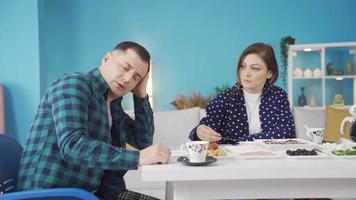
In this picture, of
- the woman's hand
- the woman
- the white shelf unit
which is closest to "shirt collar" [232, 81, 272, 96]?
the woman

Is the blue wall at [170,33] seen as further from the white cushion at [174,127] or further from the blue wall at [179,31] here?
the white cushion at [174,127]

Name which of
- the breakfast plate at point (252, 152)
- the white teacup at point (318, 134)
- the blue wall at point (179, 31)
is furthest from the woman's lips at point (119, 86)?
the blue wall at point (179, 31)

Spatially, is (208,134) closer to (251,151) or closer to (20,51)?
(251,151)

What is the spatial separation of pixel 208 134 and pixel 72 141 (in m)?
0.69

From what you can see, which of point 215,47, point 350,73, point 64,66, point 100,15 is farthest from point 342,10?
point 64,66

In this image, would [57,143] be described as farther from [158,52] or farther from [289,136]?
[158,52]

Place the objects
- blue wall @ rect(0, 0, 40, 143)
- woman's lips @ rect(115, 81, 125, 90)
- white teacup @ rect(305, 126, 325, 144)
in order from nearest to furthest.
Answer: woman's lips @ rect(115, 81, 125, 90), white teacup @ rect(305, 126, 325, 144), blue wall @ rect(0, 0, 40, 143)

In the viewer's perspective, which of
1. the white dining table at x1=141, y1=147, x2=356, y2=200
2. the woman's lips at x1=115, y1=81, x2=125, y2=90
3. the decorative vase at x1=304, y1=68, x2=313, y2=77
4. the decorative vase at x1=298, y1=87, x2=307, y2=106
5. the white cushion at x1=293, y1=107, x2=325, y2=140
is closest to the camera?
the white dining table at x1=141, y1=147, x2=356, y2=200

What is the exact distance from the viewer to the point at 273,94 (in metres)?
2.00

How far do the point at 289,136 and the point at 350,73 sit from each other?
3792 millimetres

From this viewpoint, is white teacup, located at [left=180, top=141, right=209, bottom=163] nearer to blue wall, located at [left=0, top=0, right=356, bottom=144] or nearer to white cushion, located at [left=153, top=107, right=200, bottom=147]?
white cushion, located at [left=153, top=107, right=200, bottom=147]

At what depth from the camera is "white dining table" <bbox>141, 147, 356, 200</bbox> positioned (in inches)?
41.3

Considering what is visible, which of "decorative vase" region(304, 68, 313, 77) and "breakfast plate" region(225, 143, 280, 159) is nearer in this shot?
"breakfast plate" region(225, 143, 280, 159)

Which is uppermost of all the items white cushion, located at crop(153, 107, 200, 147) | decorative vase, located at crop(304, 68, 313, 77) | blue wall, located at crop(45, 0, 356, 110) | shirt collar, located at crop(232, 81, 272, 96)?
blue wall, located at crop(45, 0, 356, 110)
